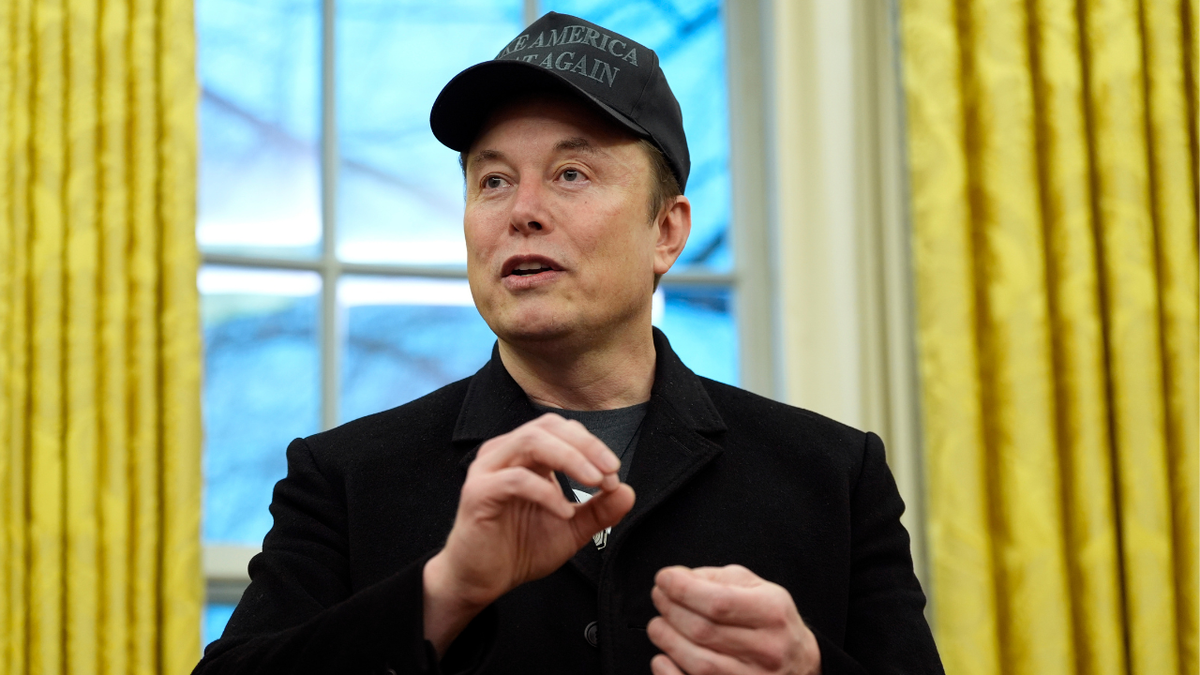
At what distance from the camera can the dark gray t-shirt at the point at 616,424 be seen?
1.42m

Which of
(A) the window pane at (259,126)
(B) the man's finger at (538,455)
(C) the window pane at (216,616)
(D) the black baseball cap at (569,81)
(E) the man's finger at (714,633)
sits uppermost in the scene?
(A) the window pane at (259,126)

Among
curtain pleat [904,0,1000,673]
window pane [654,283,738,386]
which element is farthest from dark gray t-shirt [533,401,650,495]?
window pane [654,283,738,386]

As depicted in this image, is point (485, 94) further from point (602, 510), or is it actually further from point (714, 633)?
point (714, 633)

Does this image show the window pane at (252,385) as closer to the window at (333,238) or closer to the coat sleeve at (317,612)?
the window at (333,238)

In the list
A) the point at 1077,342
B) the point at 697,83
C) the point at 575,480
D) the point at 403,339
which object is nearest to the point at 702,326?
the point at 697,83

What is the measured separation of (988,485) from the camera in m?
2.24

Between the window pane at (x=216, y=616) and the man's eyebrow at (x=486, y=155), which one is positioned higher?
the man's eyebrow at (x=486, y=155)

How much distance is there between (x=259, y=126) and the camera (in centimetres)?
246

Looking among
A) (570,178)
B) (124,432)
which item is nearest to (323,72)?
(124,432)

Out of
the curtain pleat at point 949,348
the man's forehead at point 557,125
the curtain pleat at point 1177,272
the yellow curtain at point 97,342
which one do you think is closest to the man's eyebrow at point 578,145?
the man's forehead at point 557,125

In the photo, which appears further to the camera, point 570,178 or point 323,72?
point 323,72

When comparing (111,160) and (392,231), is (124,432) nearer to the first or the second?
(111,160)

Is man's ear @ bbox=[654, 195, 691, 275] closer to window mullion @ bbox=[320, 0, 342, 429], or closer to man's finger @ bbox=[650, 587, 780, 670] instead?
man's finger @ bbox=[650, 587, 780, 670]

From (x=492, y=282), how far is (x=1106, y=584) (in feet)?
4.62
